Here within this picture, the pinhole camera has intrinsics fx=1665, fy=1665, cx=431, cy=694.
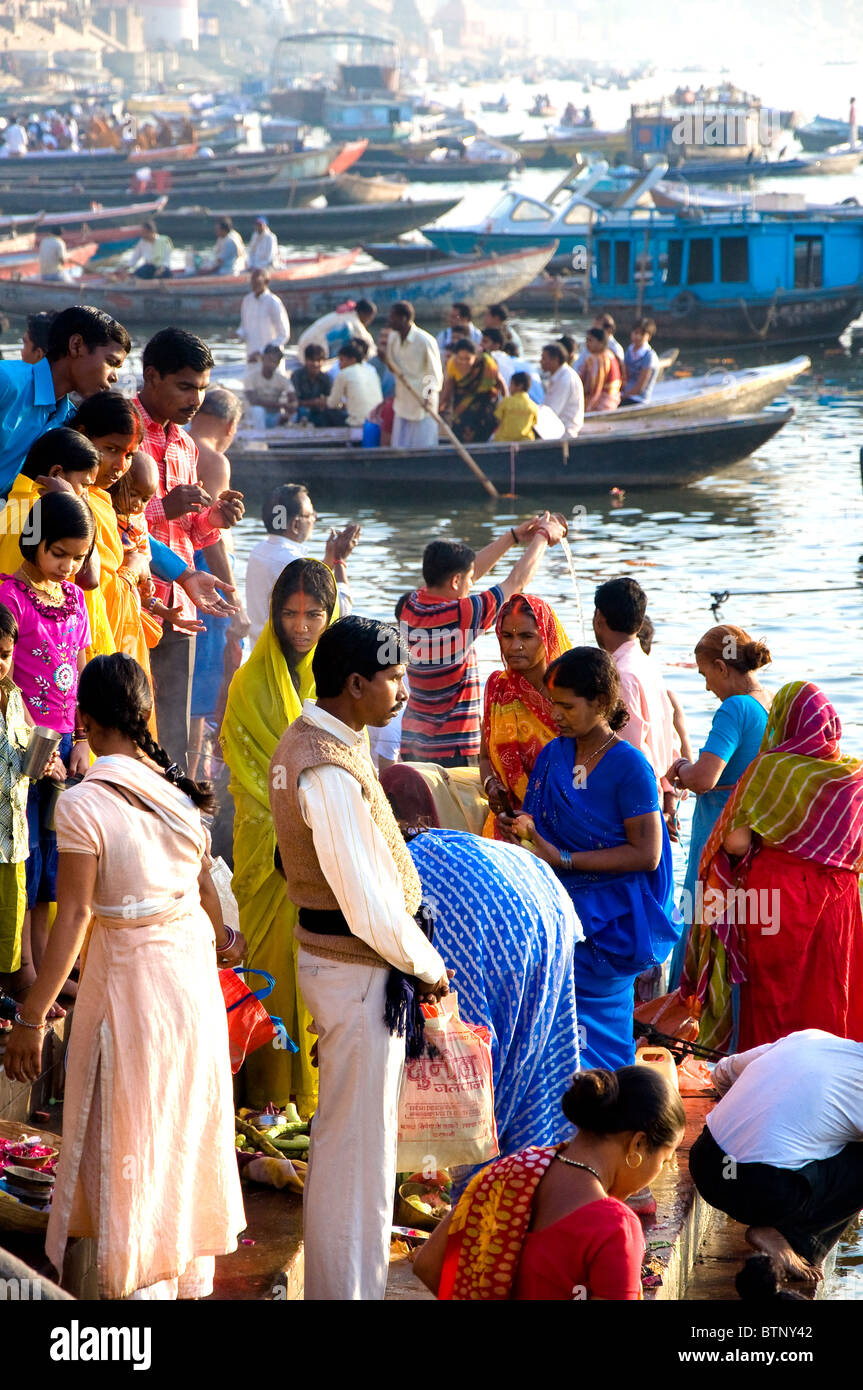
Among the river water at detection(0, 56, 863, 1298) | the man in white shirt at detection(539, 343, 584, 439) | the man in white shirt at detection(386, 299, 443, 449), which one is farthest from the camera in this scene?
the man in white shirt at detection(539, 343, 584, 439)

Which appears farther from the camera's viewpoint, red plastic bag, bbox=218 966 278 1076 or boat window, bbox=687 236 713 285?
boat window, bbox=687 236 713 285

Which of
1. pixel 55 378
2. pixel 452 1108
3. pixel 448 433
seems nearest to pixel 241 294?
pixel 448 433

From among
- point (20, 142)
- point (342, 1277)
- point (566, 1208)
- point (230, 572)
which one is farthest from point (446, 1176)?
point (20, 142)

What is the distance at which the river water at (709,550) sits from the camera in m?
11.3

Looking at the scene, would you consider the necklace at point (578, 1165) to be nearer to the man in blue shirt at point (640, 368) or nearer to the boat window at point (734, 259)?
the man in blue shirt at point (640, 368)

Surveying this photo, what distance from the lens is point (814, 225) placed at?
24.5 metres

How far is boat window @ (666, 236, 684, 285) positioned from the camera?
24.6m

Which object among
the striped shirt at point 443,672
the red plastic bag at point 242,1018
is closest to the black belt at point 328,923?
the red plastic bag at point 242,1018

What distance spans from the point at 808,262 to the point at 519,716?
831 inches

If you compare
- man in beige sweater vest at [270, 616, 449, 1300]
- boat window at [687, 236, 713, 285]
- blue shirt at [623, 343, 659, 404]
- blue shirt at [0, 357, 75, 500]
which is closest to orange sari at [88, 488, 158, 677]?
blue shirt at [0, 357, 75, 500]

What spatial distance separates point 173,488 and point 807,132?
65.6 m

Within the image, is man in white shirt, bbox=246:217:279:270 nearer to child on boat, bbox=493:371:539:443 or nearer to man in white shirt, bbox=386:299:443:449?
man in white shirt, bbox=386:299:443:449

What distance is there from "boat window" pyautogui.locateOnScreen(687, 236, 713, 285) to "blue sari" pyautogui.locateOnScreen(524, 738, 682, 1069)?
70.0ft

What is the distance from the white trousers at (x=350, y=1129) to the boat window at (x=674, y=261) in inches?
892
